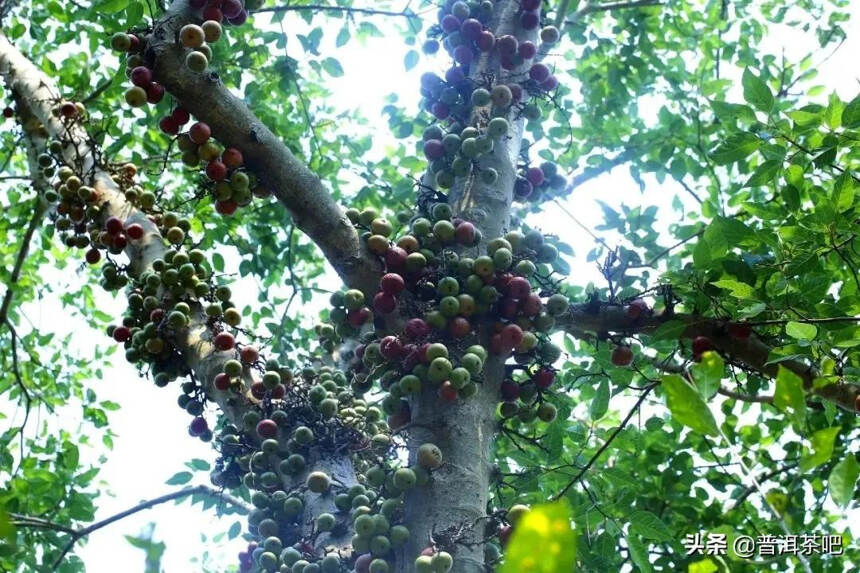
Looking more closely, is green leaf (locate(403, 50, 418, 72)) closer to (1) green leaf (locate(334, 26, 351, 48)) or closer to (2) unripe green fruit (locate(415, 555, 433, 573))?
(1) green leaf (locate(334, 26, 351, 48))

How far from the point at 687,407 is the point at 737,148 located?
2036mm

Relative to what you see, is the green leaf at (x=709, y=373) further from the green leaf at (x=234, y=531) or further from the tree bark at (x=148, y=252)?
the green leaf at (x=234, y=531)

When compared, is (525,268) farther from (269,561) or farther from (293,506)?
(269,561)

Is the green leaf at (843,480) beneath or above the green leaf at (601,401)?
beneath

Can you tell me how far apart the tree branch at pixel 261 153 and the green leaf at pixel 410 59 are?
1.84 metres

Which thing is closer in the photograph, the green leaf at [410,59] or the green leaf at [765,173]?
the green leaf at [765,173]

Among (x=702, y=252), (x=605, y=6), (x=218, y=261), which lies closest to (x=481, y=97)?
(x=702, y=252)

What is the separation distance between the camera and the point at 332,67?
5.12 metres

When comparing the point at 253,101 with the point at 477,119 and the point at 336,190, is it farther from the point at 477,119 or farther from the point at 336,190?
the point at 477,119

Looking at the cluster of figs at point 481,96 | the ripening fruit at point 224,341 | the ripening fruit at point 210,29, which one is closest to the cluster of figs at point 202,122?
the ripening fruit at point 210,29

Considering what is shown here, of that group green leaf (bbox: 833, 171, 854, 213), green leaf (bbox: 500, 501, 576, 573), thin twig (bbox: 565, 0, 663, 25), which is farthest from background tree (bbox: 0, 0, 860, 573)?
green leaf (bbox: 500, 501, 576, 573)

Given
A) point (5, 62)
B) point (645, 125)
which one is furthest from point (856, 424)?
point (5, 62)

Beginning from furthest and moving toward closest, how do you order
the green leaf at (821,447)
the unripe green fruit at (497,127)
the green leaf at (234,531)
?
the green leaf at (234,531) < the unripe green fruit at (497,127) < the green leaf at (821,447)

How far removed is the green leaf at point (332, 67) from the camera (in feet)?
16.8
